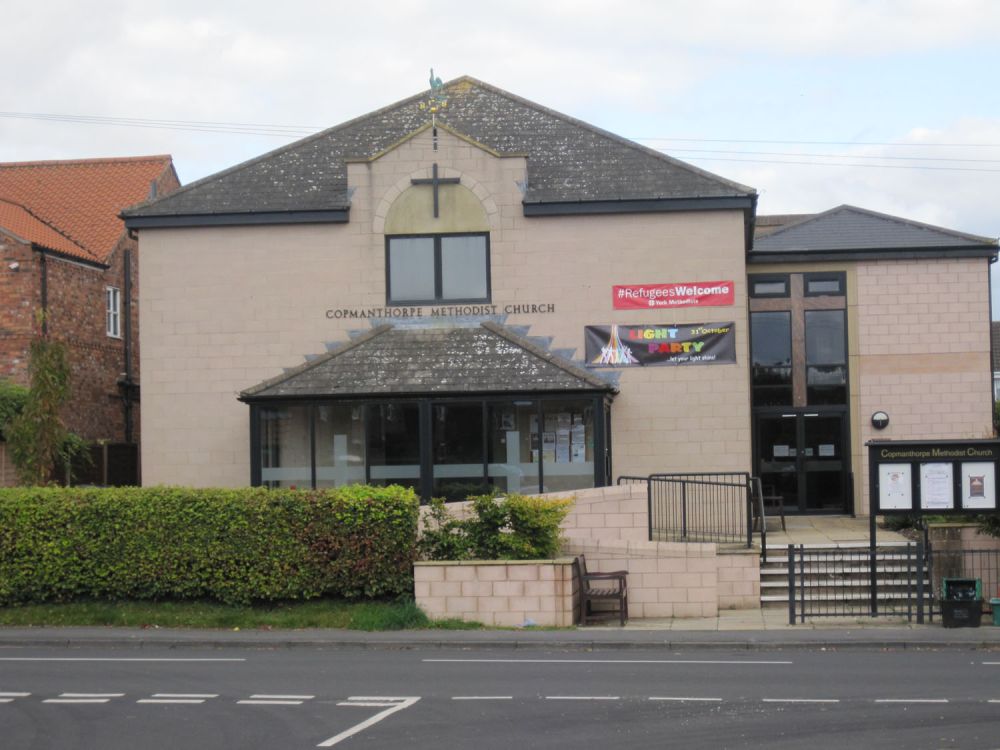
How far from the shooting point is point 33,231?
3180cm

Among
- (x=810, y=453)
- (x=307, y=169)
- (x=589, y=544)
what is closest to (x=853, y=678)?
(x=589, y=544)

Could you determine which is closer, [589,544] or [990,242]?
[589,544]

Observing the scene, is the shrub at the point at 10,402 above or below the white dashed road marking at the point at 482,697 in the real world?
above

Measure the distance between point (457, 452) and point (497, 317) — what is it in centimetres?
308

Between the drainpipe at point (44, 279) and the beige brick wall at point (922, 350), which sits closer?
the beige brick wall at point (922, 350)

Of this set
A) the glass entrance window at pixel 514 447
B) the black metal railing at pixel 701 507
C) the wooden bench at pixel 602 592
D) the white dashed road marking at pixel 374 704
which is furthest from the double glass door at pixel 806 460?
the white dashed road marking at pixel 374 704

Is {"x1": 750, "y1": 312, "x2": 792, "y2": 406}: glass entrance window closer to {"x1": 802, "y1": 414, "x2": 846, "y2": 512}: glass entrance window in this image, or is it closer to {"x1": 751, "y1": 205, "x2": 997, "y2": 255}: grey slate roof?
{"x1": 802, "y1": 414, "x2": 846, "y2": 512}: glass entrance window

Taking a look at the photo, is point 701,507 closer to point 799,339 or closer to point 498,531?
point 498,531

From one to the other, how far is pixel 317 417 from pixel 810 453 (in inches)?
419

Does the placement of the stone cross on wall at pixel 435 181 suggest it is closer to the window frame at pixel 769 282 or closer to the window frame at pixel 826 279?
the window frame at pixel 769 282

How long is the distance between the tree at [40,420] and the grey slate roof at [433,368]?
3970 millimetres

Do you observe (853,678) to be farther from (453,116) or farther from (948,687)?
(453,116)

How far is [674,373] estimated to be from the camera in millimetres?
24141

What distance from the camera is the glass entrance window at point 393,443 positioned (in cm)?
2302
